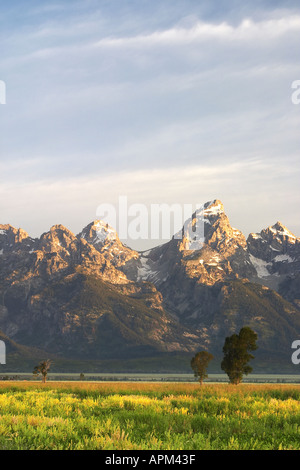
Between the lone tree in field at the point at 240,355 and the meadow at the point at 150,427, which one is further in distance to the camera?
the lone tree in field at the point at 240,355

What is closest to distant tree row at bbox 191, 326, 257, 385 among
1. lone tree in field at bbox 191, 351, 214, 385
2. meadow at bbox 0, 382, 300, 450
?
lone tree in field at bbox 191, 351, 214, 385

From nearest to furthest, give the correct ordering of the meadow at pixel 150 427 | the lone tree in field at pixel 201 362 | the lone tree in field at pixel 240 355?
the meadow at pixel 150 427 < the lone tree in field at pixel 240 355 < the lone tree in field at pixel 201 362

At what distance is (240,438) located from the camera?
18.5 m

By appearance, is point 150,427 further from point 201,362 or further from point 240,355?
point 201,362

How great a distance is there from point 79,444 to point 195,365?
13048cm

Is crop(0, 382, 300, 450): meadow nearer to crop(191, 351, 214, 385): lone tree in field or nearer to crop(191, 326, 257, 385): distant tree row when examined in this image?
crop(191, 326, 257, 385): distant tree row

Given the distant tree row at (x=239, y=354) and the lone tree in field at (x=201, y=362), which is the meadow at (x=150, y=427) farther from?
the lone tree in field at (x=201, y=362)

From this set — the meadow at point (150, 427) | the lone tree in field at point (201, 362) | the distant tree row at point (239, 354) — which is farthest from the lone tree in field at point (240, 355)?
the meadow at point (150, 427)

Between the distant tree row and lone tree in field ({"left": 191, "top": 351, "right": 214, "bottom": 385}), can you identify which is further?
lone tree in field ({"left": 191, "top": 351, "right": 214, "bottom": 385})

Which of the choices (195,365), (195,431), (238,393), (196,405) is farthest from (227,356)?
(195,431)

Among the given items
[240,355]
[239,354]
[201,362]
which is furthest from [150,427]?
[201,362]

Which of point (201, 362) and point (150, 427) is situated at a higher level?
point (150, 427)
